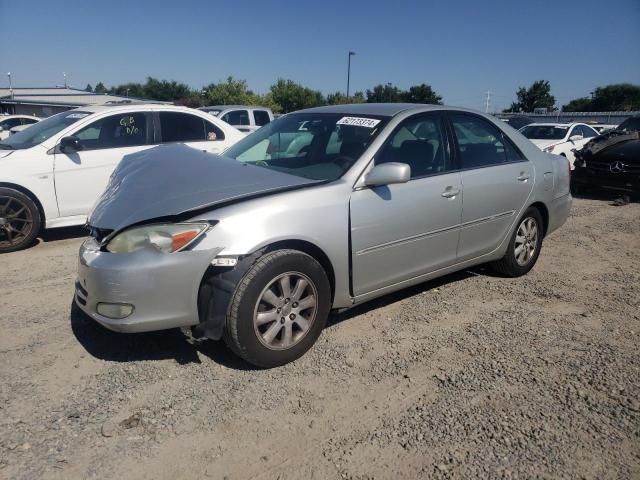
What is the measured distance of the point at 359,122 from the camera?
371 cm

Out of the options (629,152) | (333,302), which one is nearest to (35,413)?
(333,302)

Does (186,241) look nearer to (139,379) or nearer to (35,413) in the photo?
(139,379)

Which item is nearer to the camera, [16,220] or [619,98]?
[16,220]

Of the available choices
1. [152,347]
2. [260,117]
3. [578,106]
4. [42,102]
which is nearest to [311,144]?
[152,347]

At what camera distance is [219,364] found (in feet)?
10.2

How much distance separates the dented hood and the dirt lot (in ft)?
3.12

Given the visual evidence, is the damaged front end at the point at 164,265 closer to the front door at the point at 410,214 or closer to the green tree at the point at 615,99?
the front door at the point at 410,214

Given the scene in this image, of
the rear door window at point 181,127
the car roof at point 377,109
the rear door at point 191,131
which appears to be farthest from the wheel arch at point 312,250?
the rear door window at point 181,127

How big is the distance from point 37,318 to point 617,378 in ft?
13.3

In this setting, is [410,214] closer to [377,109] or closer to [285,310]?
[377,109]

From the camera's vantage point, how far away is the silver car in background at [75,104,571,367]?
9.03ft

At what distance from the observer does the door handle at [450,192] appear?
3.74 meters

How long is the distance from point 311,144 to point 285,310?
1.45 metres

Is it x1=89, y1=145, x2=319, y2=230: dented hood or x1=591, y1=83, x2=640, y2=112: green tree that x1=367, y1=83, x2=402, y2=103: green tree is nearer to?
x1=591, y1=83, x2=640, y2=112: green tree
